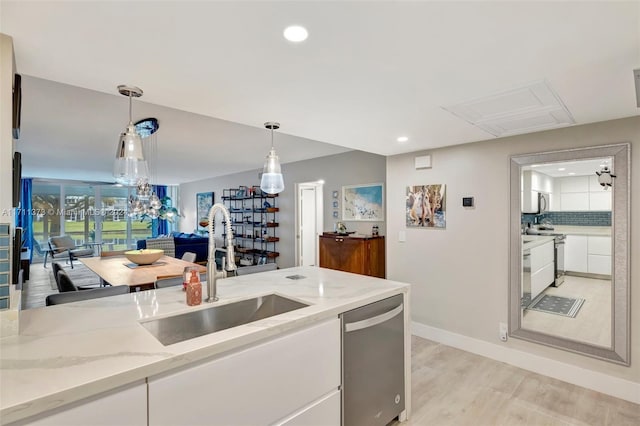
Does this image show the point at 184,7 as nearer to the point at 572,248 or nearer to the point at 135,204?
the point at 572,248

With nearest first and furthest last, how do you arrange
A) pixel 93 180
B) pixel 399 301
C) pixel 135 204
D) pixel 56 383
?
pixel 56 383 < pixel 399 301 < pixel 135 204 < pixel 93 180

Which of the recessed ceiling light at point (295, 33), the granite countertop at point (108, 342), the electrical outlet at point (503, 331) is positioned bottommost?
the electrical outlet at point (503, 331)

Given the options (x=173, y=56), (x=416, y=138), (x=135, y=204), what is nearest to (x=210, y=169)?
(x=135, y=204)

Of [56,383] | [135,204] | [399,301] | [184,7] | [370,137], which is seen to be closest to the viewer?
[56,383]

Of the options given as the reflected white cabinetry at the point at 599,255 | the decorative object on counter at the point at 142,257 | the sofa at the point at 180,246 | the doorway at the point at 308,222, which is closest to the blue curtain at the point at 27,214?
the sofa at the point at 180,246

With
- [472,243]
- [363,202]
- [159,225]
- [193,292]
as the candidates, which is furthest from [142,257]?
[159,225]

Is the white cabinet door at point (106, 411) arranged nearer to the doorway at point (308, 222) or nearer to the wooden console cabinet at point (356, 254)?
the wooden console cabinet at point (356, 254)

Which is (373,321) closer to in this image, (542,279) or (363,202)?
(542,279)

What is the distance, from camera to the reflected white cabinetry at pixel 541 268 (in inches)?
112

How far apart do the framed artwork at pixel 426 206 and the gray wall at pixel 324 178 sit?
3.31 feet

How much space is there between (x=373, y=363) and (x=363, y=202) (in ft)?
10.7

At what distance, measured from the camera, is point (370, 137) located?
9.87ft

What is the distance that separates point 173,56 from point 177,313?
1.25 meters

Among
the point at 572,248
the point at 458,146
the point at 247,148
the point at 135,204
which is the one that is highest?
the point at 247,148
